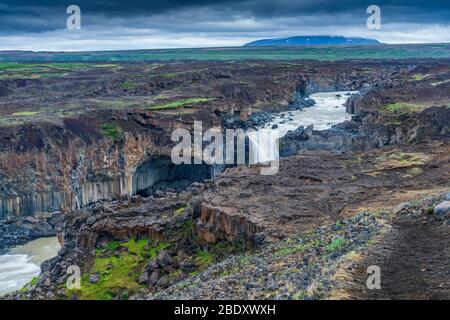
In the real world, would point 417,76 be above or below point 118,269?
above

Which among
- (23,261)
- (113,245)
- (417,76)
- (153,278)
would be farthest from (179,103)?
(417,76)

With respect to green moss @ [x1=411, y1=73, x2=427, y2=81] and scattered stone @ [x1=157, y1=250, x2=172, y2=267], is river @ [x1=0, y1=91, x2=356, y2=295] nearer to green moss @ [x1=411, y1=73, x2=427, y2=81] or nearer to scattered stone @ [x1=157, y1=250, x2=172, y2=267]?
scattered stone @ [x1=157, y1=250, x2=172, y2=267]

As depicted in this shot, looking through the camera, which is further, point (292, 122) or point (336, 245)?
point (292, 122)

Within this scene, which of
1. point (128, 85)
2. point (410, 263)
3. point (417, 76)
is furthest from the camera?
point (417, 76)

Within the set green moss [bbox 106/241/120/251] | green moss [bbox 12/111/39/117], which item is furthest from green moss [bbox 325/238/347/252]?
green moss [bbox 12/111/39/117]

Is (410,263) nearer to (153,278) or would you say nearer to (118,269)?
(153,278)

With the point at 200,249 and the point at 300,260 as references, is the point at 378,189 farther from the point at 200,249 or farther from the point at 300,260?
the point at 300,260
